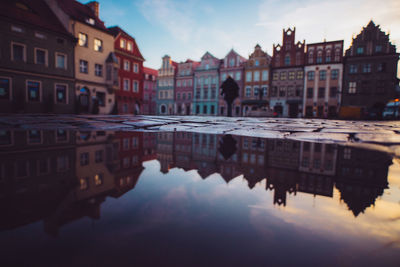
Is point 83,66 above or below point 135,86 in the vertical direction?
above

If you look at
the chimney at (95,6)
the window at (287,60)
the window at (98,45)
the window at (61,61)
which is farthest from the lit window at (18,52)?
the window at (287,60)

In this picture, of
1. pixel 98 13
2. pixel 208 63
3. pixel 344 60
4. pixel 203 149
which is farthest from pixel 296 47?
pixel 203 149

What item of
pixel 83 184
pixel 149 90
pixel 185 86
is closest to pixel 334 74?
pixel 185 86

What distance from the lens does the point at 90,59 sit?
844 inches

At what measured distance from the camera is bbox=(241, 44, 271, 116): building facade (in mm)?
38656

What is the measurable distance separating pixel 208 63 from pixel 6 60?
3386cm

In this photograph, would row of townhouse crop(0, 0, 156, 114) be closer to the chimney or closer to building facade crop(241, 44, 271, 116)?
A: the chimney

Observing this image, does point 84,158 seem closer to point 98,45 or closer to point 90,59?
point 90,59

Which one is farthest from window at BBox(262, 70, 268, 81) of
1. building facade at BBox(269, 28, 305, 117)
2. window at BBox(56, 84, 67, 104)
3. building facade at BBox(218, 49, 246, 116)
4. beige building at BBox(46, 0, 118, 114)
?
window at BBox(56, 84, 67, 104)

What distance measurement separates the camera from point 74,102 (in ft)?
65.2

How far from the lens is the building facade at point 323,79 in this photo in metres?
34.7

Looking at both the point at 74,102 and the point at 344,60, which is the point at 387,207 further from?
the point at 344,60

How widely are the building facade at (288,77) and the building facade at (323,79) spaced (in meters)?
0.99

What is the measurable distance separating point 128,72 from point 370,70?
35439mm
